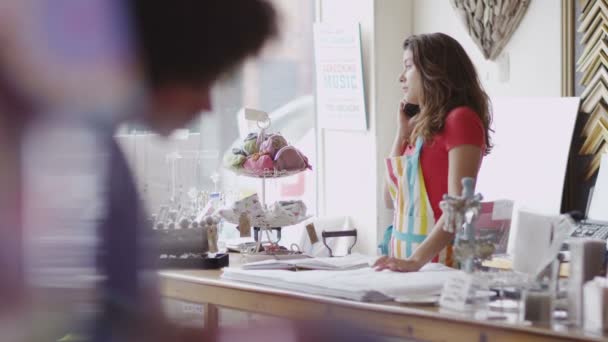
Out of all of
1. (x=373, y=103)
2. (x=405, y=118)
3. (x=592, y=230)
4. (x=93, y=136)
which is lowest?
(x=592, y=230)

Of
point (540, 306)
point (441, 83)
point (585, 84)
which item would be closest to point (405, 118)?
point (441, 83)

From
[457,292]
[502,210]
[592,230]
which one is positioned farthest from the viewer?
[592,230]

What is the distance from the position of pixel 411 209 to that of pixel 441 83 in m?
0.33

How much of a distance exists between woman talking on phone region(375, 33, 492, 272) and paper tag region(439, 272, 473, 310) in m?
0.47

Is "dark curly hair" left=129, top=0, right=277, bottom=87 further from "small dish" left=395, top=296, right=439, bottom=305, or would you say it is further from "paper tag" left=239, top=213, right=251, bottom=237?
"paper tag" left=239, top=213, right=251, bottom=237

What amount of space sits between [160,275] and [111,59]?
3.1 inches

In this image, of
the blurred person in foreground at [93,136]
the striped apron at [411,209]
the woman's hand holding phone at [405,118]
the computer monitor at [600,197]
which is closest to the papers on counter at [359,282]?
the striped apron at [411,209]

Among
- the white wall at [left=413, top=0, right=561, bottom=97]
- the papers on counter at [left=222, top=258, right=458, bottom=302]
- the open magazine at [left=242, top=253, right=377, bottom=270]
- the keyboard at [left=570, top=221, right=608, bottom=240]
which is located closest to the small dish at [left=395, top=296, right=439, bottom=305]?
the papers on counter at [left=222, top=258, right=458, bottom=302]

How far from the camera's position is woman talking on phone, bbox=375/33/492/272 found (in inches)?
79.3

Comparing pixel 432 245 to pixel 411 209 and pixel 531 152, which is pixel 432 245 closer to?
pixel 411 209

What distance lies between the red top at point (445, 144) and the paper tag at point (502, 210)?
434 mm

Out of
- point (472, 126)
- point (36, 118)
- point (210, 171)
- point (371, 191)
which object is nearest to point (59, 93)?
point (36, 118)

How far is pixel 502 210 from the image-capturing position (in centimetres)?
159

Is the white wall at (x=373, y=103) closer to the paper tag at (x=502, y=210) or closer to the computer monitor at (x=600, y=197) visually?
the computer monitor at (x=600, y=197)
